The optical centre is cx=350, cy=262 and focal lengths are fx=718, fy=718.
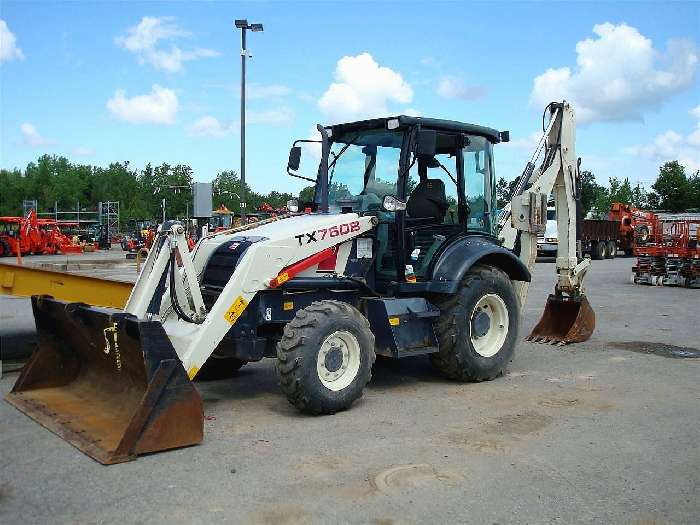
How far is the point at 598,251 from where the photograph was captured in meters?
32.2

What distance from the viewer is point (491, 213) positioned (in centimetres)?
852

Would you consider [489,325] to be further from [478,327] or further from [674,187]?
[674,187]

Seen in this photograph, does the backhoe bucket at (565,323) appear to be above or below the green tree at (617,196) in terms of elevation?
below

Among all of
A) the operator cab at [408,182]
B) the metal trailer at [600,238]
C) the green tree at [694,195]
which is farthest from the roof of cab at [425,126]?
the green tree at [694,195]

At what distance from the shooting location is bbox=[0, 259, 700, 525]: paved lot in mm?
4312


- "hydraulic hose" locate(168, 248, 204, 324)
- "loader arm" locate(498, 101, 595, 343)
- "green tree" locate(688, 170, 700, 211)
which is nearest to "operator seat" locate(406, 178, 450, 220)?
"loader arm" locate(498, 101, 595, 343)

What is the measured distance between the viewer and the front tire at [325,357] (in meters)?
6.03

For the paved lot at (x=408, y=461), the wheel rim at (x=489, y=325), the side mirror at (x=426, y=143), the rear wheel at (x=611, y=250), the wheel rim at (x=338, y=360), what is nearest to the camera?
the paved lot at (x=408, y=461)

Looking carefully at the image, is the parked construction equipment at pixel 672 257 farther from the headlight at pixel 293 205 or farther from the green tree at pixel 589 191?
the green tree at pixel 589 191

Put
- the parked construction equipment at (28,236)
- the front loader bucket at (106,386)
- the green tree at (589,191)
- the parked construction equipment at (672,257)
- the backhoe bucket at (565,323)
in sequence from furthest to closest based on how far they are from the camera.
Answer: the green tree at (589,191)
the parked construction equipment at (28,236)
the parked construction equipment at (672,257)
the backhoe bucket at (565,323)
the front loader bucket at (106,386)

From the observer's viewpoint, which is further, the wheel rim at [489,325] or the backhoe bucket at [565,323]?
the backhoe bucket at [565,323]

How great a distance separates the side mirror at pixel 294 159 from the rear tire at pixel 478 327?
2198 millimetres

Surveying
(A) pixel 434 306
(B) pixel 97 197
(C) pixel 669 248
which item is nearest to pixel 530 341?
(A) pixel 434 306

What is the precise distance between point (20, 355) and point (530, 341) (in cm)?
678
